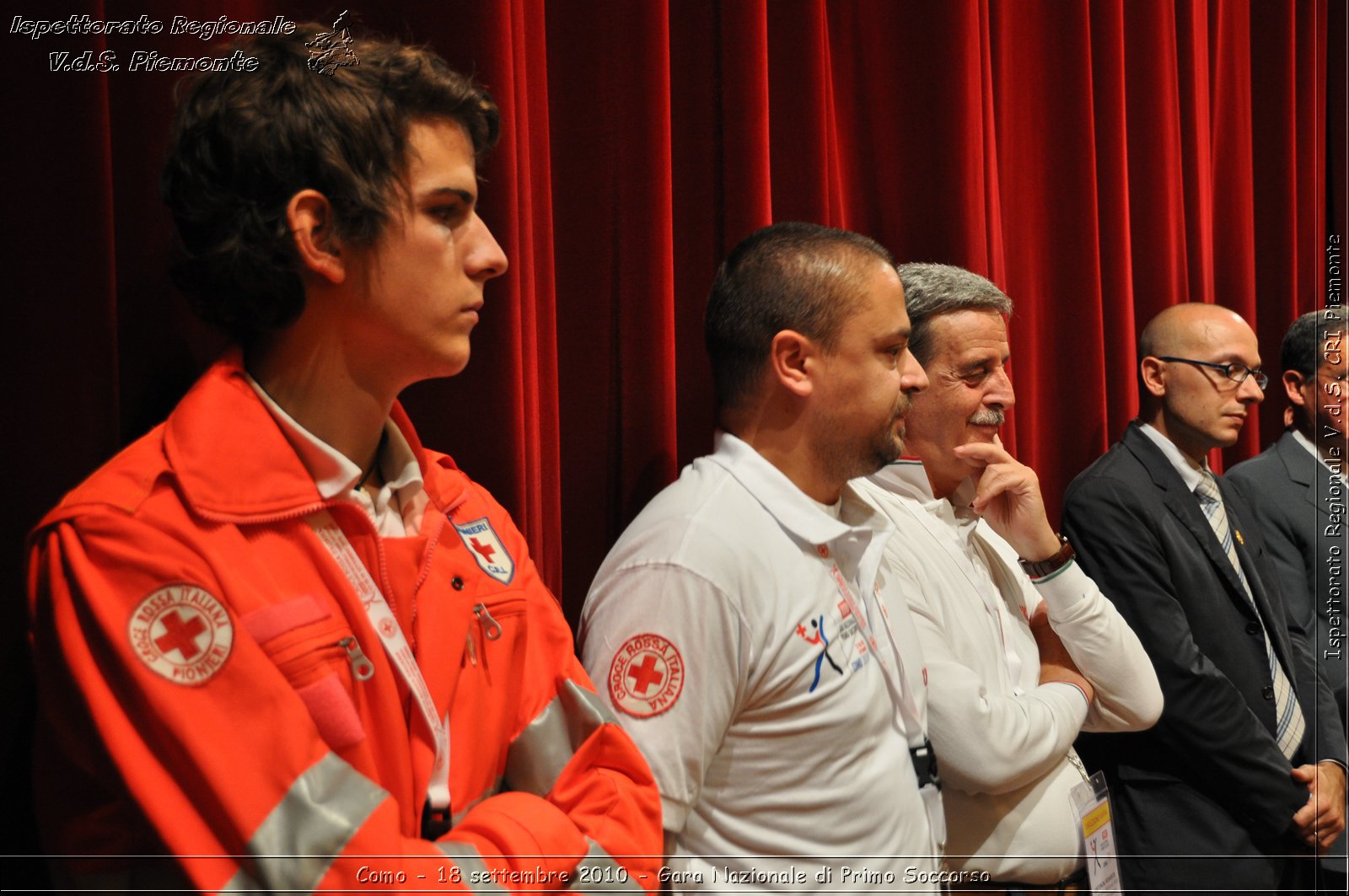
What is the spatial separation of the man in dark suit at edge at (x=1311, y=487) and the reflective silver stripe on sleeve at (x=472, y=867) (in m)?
2.73

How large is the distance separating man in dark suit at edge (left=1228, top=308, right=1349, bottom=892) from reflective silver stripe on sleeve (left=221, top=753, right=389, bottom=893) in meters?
2.87

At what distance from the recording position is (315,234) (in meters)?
1.26

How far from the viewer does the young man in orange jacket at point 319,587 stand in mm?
1059

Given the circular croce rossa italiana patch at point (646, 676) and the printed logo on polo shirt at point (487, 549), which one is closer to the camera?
the printed logo on polo shirt at point (487, 549)

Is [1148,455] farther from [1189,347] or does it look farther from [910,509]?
[910,509]

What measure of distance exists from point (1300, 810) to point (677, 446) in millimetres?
1705

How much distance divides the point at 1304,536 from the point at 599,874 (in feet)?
9.21

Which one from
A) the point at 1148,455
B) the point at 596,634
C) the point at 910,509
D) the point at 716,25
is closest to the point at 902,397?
the point at 910,509

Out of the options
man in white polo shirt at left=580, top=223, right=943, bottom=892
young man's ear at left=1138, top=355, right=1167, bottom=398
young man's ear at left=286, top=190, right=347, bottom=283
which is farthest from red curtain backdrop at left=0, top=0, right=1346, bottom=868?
young man's ear at left=286, top=190, right=347, bottom=283

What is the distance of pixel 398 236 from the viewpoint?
1.29 meters

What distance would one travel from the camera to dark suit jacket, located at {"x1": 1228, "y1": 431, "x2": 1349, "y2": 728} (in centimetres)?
319

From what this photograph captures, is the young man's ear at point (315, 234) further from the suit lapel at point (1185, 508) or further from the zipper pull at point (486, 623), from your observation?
the suit lapel at point (1185, 508)

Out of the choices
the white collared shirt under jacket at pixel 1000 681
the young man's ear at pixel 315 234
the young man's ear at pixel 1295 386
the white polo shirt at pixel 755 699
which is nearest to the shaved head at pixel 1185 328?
the young man's ear at pixel 1295 386

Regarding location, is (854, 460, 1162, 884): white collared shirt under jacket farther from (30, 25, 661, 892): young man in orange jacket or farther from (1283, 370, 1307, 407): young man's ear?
(1283, 370, 1307, 407): young man's ear
